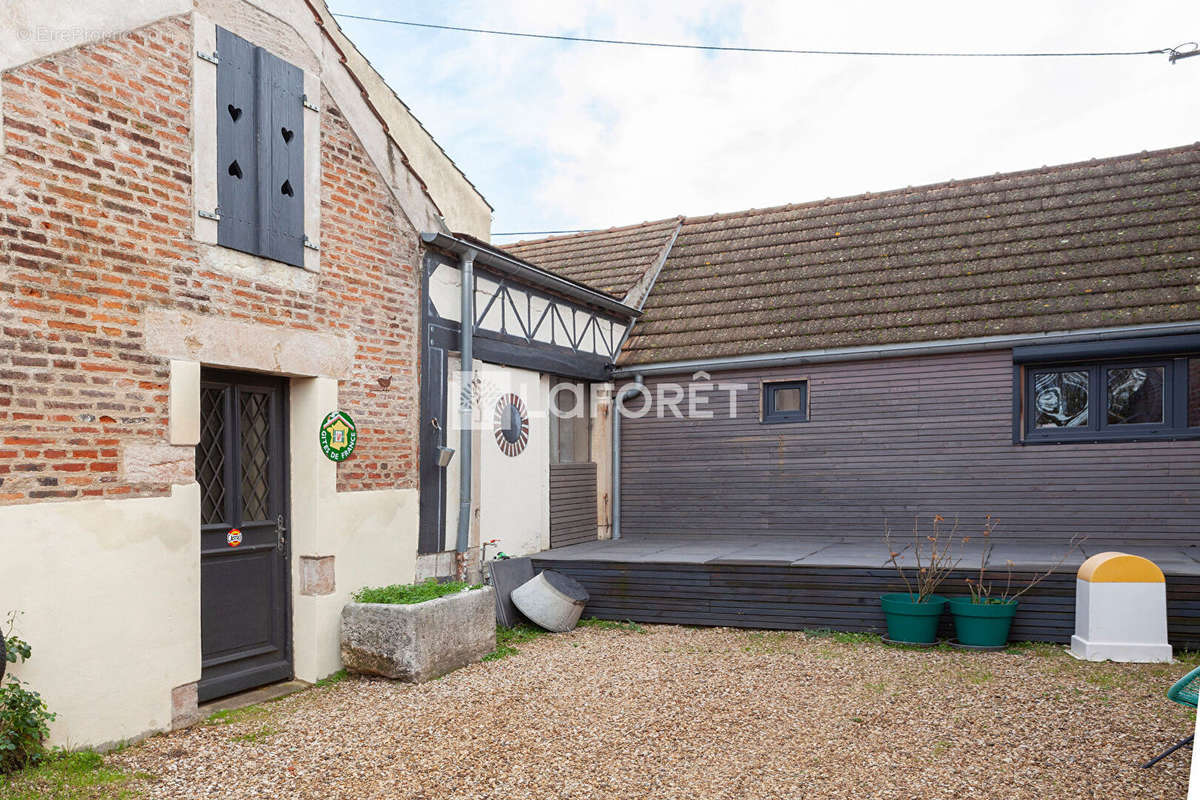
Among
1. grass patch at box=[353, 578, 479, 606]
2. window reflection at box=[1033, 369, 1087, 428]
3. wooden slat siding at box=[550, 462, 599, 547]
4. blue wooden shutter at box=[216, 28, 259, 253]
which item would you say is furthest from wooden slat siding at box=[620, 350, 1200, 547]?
blue wooden shutter at box=[216, 28, 259, 253]

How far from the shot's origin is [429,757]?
16.5 ft

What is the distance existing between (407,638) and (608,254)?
8357 millimetres

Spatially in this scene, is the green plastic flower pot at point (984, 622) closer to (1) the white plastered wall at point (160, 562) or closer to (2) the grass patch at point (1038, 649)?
(2) the grass patch at point (1038, 649)

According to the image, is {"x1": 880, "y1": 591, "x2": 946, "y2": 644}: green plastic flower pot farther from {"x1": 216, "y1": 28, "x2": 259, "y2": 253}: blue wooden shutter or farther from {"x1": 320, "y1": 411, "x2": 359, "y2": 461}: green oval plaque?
{"x1": 216, "y1": 28, "x2": 259, "y2": 253}: blue wooden shutter

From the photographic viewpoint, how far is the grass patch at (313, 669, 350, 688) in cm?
663

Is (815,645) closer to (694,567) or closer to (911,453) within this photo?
(694,567)

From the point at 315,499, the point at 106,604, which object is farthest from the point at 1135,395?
the point at 106,604

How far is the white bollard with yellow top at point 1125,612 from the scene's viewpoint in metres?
6.90

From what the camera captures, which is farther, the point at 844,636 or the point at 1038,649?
the point at 844,636

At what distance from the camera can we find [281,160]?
648 centimetres

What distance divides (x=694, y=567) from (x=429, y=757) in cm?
423

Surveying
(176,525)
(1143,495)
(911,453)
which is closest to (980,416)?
(911,453)

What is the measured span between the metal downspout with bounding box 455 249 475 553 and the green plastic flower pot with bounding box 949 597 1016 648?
15.1 feet

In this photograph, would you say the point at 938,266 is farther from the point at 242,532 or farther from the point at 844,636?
the point at 242,532
